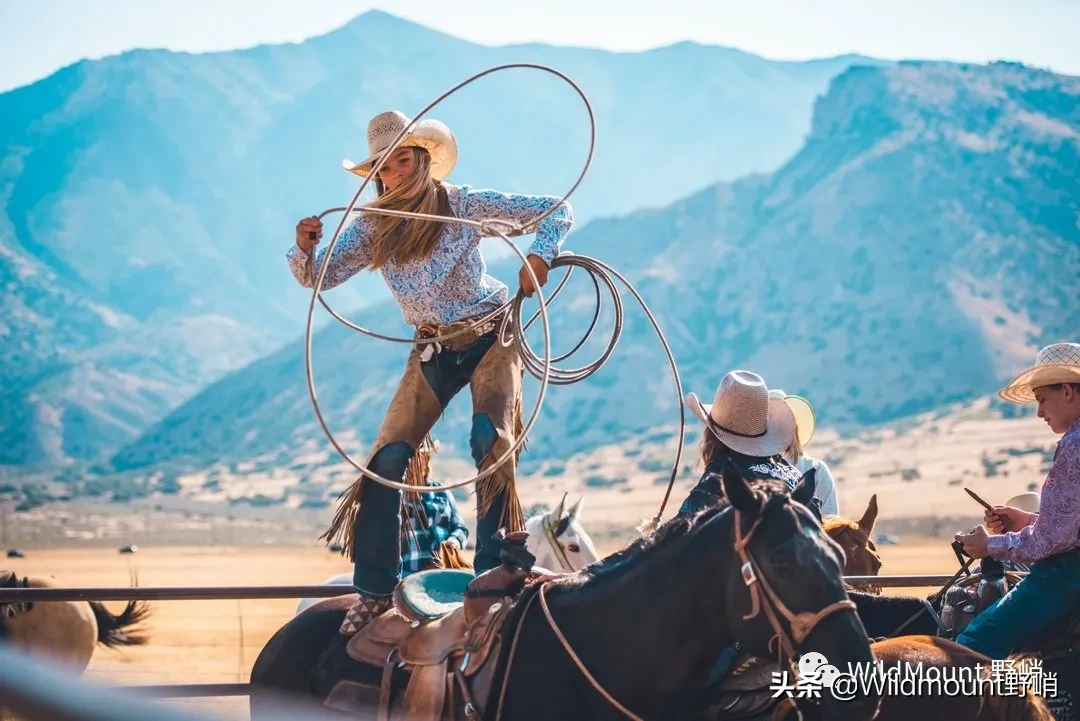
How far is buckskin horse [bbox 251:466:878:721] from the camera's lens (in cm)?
369

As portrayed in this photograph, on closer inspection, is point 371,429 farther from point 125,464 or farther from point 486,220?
point 486,220

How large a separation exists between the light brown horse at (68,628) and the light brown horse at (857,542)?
5434 mm

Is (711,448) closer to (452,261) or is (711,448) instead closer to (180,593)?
(452,261)

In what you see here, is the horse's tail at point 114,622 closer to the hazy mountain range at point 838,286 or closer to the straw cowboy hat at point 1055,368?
the straw cowboy hat at point 1055,368

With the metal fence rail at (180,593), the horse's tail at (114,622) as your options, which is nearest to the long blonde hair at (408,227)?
the metal fence rail at (180,593)

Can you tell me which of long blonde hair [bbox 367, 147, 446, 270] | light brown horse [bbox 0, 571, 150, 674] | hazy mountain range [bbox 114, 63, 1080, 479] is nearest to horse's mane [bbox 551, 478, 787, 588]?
long blonde hair [bbox 367, 147, 446, 270]

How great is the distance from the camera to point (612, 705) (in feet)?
13.1

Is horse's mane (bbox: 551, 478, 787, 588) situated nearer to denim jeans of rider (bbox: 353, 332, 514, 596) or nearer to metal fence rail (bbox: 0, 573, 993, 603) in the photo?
denim jeans of rider (bbox: 353, 332, 514, 596)

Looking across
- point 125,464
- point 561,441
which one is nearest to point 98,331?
point 125,464

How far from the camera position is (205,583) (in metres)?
36.2

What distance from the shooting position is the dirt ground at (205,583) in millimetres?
18391

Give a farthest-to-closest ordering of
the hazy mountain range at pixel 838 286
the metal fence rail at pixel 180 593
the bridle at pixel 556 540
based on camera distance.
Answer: the hazy mountain range at pixel 838 286 → the bridle at pixel 556 540 → the metal fence rail at pixel 180 593

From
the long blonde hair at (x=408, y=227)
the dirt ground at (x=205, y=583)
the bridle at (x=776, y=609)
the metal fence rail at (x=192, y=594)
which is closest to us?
the bridle at (x=776, y=609)

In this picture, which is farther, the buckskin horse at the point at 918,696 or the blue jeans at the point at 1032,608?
the blue jeans at the point at 1032,608
